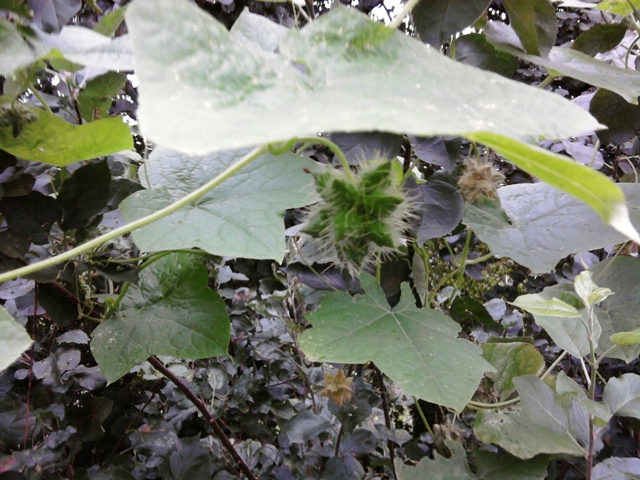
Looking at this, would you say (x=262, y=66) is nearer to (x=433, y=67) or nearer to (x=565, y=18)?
(x=433, y=67)

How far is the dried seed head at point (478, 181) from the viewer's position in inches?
26.3

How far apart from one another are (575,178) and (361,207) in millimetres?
263

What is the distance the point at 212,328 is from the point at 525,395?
482 mm

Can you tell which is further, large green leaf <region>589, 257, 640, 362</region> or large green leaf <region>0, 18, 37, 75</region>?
large green leaf <region>589, 257, 640, 362</region>

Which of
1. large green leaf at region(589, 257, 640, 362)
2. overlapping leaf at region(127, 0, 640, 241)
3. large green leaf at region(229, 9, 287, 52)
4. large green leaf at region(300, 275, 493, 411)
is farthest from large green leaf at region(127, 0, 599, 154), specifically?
large green leaf at region(589, 257, 640, 362)

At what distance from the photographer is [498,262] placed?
5.98ft

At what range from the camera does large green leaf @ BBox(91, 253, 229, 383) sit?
0.67m

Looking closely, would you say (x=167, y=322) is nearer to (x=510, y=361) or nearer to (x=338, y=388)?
(x=338, y=388)

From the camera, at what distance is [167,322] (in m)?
0.70

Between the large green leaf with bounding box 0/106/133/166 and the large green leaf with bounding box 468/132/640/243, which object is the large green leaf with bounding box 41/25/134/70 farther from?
the large green leaf with bounding box 468/132/640/243

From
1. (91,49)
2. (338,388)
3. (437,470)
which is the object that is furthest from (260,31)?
(437,470)

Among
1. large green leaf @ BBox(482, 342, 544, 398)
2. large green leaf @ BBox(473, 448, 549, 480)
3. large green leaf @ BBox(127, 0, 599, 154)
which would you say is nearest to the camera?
large green leaf @ BBox(127, 0, 599, 154)

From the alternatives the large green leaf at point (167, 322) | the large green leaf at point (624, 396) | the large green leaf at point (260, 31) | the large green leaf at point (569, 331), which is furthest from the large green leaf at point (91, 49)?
the large green leaf at point (624, 396)

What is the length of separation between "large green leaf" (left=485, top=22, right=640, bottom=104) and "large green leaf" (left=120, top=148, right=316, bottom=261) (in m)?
0.34
